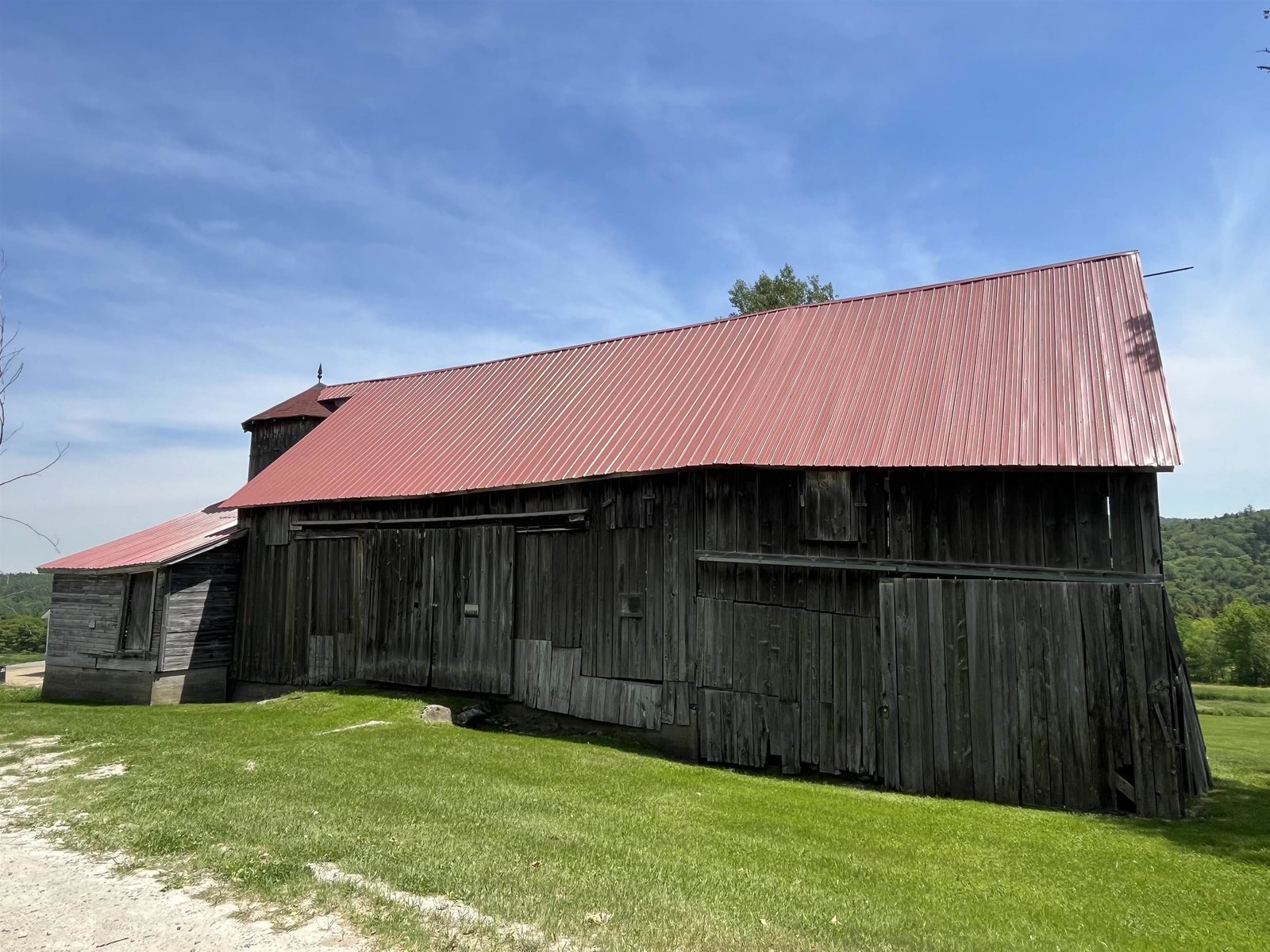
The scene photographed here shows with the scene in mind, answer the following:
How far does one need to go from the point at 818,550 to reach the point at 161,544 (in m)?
18.0

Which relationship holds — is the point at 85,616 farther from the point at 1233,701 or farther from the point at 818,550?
the point at 1233,701

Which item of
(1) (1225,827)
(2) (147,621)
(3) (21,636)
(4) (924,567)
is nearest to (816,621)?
(4) (924,567)

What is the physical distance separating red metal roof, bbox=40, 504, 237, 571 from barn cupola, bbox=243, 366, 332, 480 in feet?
8.90

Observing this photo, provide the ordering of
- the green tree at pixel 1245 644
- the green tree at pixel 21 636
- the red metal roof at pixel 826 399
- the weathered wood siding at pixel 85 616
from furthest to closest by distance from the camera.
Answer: the green tree at pixel 21 636 → the green tree at pixel 1245 644 → the weathered wood siding at pixel 85 616 → the red metal roof at pixel 826 399

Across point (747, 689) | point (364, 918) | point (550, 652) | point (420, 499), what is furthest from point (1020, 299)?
point (364, 918)

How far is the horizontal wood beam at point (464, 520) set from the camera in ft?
52.6

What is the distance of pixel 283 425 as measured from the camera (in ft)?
89.4

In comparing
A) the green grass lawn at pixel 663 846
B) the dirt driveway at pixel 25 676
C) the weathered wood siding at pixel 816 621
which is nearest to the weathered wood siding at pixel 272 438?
the dirt driveway at pixel 25 676

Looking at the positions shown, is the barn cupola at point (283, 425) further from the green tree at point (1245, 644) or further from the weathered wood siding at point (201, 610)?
the green tree at point (1245, 644)

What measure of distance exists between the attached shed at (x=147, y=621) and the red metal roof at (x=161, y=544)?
0.05 m

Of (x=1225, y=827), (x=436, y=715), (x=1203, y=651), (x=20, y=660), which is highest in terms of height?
(x=436, y=715)

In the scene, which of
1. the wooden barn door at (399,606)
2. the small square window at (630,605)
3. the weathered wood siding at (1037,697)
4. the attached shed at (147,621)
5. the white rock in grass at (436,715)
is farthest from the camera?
the attached shed at (147,621)

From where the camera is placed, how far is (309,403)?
88.8 ft

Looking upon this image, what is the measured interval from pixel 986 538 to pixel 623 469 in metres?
6.12
